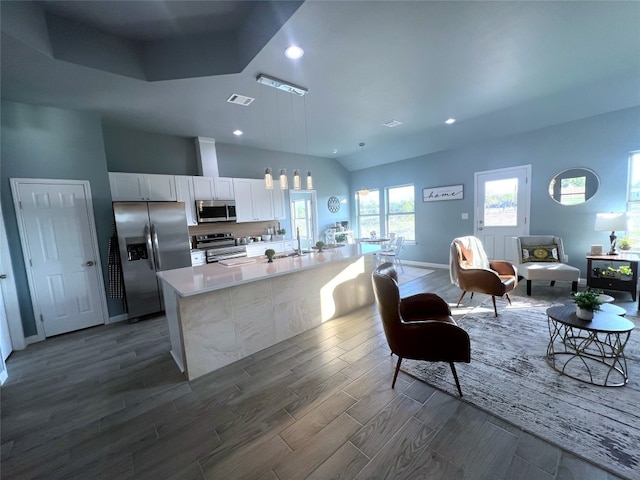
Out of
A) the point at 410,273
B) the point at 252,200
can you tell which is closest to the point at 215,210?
the point at 252,200

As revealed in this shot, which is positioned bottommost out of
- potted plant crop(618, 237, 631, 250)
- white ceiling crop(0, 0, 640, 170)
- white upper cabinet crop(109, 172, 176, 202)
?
potted plant crop(618, 237, 631, 250)

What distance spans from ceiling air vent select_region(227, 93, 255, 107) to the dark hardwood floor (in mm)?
3151

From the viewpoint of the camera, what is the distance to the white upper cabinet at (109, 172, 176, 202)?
3.88m

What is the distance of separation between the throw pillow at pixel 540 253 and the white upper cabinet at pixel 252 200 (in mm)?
4932

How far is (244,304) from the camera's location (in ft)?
8.56

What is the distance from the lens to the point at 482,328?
299 centimetres

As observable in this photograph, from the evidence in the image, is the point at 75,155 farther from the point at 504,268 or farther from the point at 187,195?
the point at 504,268

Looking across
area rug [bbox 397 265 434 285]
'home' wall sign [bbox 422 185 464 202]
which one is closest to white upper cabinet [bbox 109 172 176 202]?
area rug [bbox 397 265 434 285]

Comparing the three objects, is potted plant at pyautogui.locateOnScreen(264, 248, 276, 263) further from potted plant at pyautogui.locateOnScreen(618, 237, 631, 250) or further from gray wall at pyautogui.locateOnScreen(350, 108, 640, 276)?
potted plant at pyautogui.locateOnScreen(618, 237, 631, 250)

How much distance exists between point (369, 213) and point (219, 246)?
455 centimetres

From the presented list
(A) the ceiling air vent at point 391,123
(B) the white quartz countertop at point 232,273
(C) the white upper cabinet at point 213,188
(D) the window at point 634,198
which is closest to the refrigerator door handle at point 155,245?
(C) the white upper cabinet at point 213,188

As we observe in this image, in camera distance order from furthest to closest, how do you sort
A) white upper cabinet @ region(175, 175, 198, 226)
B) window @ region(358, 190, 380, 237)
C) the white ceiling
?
window @ region(358, 190, 380, 237)
white upper cabinet @ region(175, 175, 198, 226)
the white ceiling

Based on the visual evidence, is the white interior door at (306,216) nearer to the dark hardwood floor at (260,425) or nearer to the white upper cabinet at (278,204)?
the white upper cabinet at (278,204)

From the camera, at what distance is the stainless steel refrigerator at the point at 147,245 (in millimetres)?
3654
